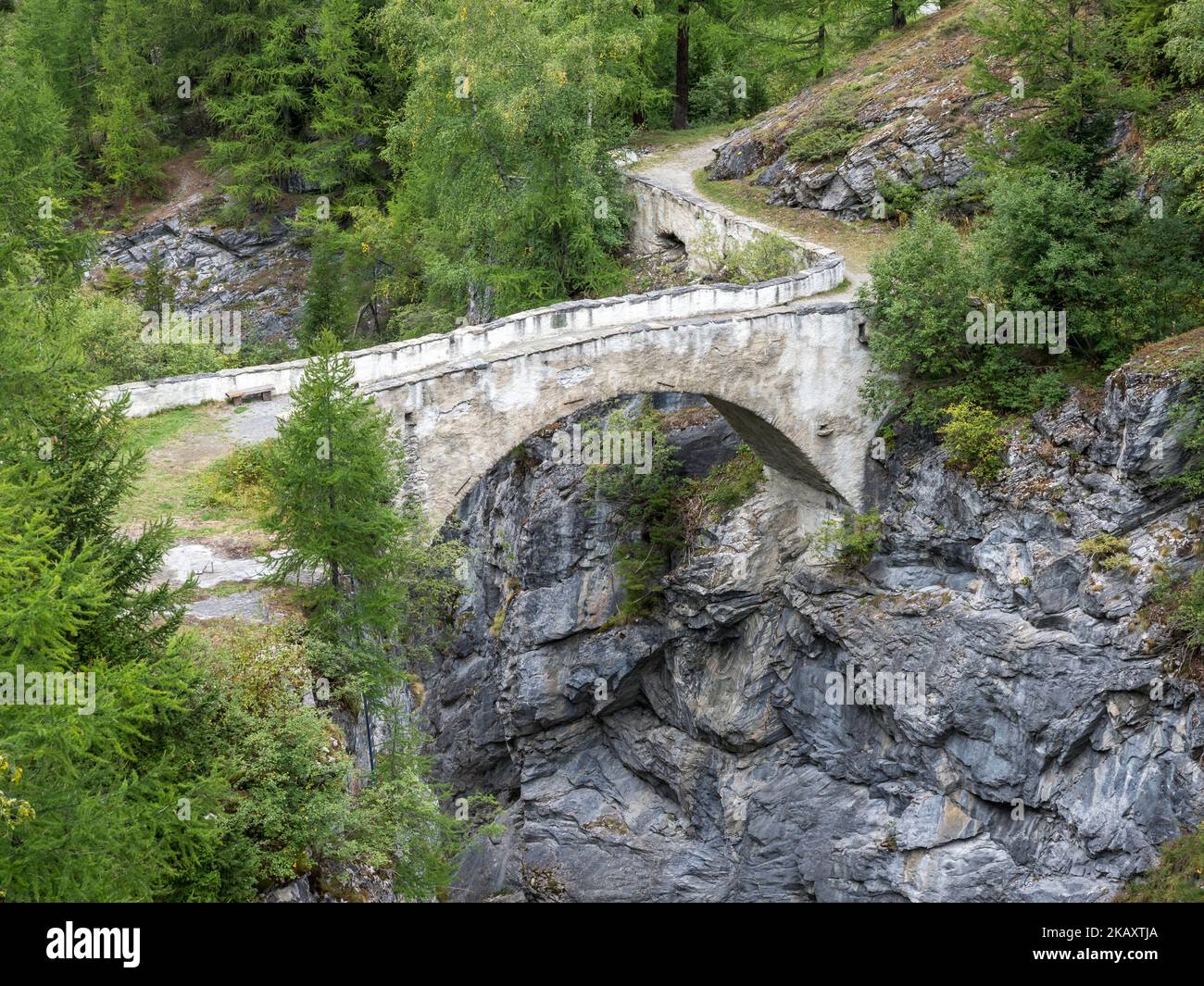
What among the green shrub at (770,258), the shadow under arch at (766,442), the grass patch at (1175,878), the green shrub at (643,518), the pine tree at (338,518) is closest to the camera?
the pine tree at (338,518)

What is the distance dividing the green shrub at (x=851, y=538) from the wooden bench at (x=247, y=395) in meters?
12.5

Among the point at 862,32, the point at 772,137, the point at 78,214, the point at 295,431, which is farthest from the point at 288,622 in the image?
the point at 78,214

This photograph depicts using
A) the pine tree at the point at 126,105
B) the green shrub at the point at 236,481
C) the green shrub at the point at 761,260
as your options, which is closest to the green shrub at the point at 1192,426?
the green shrub at the point at 761,260

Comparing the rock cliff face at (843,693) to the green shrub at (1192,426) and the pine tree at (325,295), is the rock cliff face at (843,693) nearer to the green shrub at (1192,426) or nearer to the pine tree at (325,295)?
the green shrub at (1192,426)

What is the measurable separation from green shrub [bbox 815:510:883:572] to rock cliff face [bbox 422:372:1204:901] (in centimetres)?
31

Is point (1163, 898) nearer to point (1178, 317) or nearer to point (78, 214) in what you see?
point (1178, 317)

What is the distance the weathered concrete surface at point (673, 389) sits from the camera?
2255cm

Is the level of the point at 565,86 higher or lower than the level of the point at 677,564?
higher

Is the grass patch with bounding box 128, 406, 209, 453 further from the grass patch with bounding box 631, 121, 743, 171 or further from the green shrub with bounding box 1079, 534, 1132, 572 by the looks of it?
the grass patch with bounding box 631, 121, 743, 171

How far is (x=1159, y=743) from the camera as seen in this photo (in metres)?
21.9

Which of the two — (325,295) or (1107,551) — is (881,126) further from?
(325,295)

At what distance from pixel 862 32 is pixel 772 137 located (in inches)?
273

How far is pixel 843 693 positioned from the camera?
27.7m

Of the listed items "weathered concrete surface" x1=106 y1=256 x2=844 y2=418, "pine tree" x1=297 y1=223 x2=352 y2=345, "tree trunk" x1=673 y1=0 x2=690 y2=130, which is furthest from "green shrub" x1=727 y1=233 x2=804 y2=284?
"tree trunk" x1=673 y1=0 x2=690 y2=130
